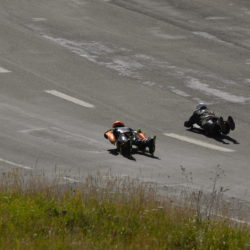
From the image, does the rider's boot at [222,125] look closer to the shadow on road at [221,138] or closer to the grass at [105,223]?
the shadow on road at [221,138]

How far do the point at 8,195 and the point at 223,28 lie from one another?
24.2m

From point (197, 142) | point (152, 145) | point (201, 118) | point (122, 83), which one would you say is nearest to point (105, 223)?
point (152, 145)

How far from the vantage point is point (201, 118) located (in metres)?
26.4

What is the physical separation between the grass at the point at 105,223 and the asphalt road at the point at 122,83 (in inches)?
162

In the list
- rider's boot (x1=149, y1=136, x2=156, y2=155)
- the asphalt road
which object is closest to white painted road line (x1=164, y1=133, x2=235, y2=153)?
the asphalt road

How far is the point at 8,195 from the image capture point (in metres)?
16.1

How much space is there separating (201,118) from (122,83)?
17.5 feet

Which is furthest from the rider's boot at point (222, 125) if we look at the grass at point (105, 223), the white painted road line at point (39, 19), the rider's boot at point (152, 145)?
the white painted road line at point (39, 19)

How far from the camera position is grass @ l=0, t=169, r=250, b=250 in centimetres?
1375

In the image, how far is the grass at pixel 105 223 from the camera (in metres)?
13.8

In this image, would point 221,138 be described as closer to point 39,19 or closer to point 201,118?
point 201,118

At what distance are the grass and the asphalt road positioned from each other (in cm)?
412

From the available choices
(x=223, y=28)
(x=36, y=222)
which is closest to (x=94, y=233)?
(x=36, y=222)

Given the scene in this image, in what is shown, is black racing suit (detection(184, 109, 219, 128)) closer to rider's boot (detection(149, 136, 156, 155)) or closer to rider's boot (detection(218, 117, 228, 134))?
rider's boot (detection(218, 117, 228, 134))
